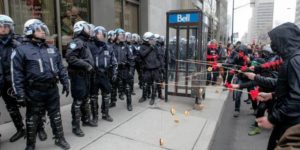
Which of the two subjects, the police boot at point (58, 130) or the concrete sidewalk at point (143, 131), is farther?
the concrete sidewalk at point (143, 131)

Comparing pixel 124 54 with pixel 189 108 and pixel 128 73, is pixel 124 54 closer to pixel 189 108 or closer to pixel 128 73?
pixel 128 73

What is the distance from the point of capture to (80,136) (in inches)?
181

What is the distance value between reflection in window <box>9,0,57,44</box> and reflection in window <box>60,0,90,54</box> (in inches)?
14.8

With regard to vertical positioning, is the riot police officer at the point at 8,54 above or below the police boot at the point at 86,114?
above

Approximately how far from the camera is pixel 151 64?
7.14 meters

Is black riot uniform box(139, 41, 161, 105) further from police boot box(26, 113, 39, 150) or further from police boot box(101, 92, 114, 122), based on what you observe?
police boot box(26, 113, 39, 150)

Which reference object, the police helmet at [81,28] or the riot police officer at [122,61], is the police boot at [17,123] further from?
the riot police officer at [122,61]

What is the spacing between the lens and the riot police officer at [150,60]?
7145mm

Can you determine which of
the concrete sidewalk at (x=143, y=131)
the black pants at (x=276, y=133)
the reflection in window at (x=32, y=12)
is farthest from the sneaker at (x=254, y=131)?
the reflection in window at (x=32, y=12)

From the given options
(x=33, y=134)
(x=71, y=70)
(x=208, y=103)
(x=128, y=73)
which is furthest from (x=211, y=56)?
(x=33, y=134)

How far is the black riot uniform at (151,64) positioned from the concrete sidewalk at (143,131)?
2.42 ft

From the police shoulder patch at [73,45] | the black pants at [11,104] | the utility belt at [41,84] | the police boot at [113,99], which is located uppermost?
the police shoulder patch at [73,45]

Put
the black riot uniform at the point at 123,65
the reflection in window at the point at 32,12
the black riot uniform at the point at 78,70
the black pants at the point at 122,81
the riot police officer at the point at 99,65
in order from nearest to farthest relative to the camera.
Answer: the black riot uniform at the point at 78,70 < the riot police officer at the point at 99,65 < the reflection in window at the point at 32,12 < the black pants at the point at 122,81 < the black riot uniform at the point at 123,65

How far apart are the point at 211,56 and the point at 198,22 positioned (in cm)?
380
